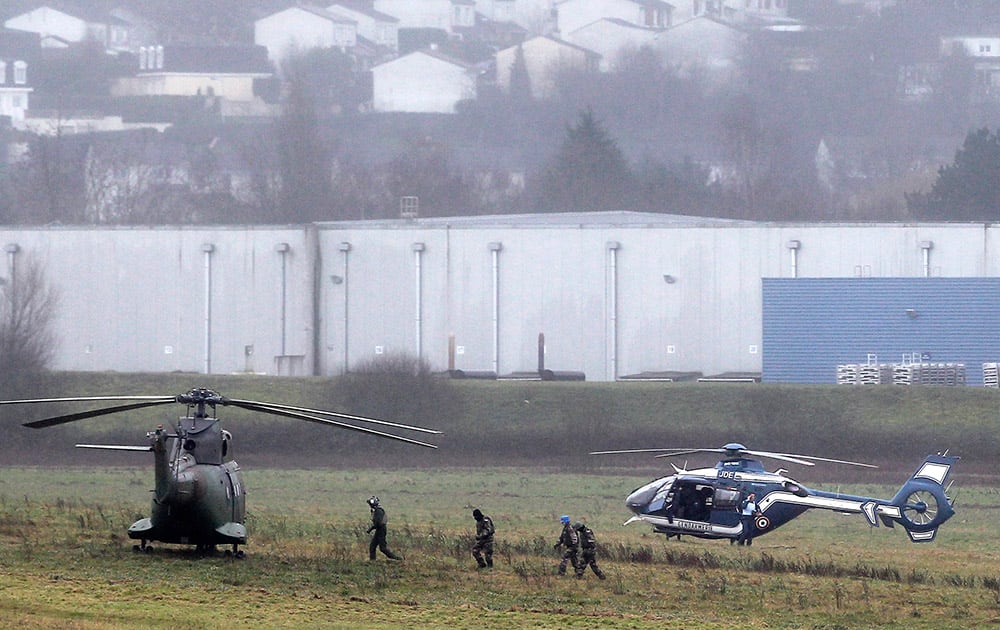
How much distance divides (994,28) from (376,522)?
111956 millimetres

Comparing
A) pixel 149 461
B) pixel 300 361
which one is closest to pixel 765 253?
pixel 300 361

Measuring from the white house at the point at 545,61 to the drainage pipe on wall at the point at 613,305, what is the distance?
5196 centimetres

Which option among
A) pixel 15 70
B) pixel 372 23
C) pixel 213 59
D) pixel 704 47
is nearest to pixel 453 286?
pixel 704 47

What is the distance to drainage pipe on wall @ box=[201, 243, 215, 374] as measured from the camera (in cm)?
6006

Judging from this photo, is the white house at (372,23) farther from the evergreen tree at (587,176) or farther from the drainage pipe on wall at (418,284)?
the drainage pipe on wall at (418,284)

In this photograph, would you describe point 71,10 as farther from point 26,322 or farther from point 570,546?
point 570,546

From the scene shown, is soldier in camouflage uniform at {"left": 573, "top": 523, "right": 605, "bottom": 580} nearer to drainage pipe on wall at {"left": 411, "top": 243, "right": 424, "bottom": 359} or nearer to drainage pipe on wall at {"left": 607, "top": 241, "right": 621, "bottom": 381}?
drainage pipe on wall at {"left": 607, "top": 241, "right": 621, "bottom": 381}

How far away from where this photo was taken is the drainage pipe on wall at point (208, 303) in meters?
60.1

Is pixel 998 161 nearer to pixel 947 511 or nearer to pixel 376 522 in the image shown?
pixel 947 511

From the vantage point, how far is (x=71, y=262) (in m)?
61.3

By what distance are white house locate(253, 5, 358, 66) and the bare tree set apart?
80.1 meters

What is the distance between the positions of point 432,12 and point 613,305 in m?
124

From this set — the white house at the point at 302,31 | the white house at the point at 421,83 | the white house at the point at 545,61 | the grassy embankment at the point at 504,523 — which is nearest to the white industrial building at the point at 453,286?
the grassy embankment at the point at 504,523

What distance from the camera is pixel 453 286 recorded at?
195 feet
